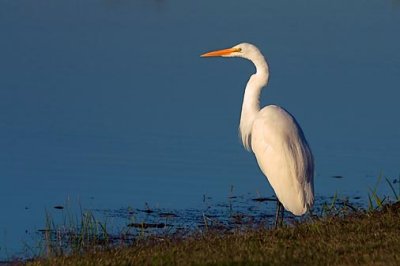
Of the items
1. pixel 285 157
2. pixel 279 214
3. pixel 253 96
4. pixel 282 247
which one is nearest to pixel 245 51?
pixel 253 96

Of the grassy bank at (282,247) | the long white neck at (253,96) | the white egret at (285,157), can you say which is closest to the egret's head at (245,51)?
the long white neck at (253,96)

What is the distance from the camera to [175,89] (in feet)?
50.6

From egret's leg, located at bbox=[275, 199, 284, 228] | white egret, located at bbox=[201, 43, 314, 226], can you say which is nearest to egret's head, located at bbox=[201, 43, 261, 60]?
white egret, located at bbox=[201, 43, 314, 226]

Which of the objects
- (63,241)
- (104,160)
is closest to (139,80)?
(104,160)

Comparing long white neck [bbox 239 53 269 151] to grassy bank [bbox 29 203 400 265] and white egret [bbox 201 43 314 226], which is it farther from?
grassy bank [bbox 29 203 400 265]

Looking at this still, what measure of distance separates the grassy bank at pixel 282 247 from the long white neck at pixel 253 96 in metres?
1.78

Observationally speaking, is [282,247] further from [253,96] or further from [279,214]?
[253,96]

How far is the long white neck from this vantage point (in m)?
10.7

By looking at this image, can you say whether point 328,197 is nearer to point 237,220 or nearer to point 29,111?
point 237,220

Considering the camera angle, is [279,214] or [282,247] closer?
[282,247]

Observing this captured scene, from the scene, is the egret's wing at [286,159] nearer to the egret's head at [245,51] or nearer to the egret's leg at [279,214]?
the egret's leg at [279,214]

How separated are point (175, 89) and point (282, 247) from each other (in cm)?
786

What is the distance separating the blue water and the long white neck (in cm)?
104

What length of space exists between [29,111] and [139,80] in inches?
86.6
